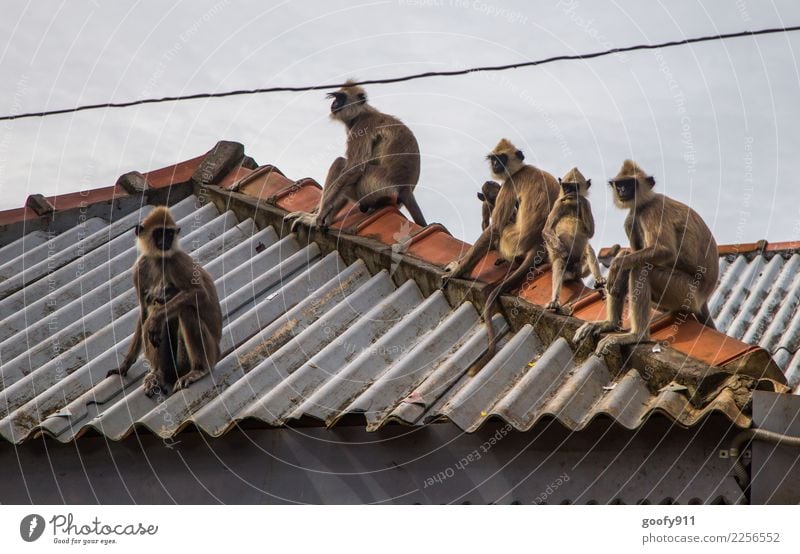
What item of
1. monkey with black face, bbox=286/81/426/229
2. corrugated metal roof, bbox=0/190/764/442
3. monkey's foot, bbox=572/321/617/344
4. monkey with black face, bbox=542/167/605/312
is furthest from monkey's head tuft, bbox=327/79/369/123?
monkey's foot, bbox=572/321/617/344

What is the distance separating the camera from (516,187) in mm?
7473

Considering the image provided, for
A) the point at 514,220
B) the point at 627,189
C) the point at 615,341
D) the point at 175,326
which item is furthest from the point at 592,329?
the point at 175,326

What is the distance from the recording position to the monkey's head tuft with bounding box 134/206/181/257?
652 centimetres

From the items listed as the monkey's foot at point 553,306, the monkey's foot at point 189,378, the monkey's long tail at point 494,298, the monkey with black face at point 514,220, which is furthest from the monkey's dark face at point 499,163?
the monkey's foot at point 189,378

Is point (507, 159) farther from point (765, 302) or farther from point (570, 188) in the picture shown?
point (765, 302)

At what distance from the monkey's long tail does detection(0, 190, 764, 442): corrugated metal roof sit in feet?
0.21

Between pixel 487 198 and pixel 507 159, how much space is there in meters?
0.34

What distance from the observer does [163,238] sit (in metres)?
6.52

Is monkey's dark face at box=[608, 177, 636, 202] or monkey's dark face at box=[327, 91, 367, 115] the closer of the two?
monkey's dark face at box=[608, 177, 636, 202]

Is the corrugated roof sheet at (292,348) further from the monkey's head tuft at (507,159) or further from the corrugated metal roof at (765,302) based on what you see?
the corrugated metal roof at (765,302)

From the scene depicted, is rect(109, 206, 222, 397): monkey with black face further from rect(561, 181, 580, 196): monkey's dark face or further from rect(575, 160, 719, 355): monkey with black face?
rect(561, 181, 580, 196): monkey's dark face

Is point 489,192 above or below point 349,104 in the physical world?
below

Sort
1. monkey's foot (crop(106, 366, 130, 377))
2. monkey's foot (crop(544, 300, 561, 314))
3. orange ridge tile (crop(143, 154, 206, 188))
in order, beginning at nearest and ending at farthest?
1. monkey's foot (crop(544, 300, 561, 314))
2. monkey's foot (crop(106, 366, 130, 377))
3. orange ridge tile (crop(143, 154, 206, 188))

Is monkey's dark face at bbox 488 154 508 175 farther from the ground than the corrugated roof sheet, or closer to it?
farther from the ground
